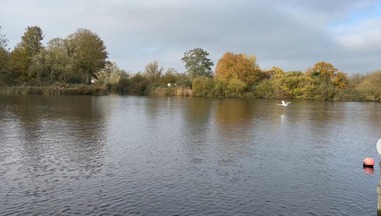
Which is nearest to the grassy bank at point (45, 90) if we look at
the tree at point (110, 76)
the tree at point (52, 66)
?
the tree at point (52, 66)

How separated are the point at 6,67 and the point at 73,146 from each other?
174 feet

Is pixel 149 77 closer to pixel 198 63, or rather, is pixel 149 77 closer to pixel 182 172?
pixel 198 63

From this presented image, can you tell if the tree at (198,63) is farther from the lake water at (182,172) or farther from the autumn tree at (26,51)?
the lake water at (182,172)

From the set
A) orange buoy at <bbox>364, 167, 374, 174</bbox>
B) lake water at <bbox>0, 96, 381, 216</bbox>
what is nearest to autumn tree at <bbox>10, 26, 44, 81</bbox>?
lake water at <bbox>0, 96, 381, 216</bbox>

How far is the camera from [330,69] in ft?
249

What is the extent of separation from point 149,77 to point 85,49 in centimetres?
1708

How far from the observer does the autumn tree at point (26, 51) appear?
2549 inches

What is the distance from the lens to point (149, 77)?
8262 centimetres

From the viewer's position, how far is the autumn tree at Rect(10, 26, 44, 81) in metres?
64.8

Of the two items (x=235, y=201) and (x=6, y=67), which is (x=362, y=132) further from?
(x=6, y=67)

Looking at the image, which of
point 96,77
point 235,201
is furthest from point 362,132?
point 96,77

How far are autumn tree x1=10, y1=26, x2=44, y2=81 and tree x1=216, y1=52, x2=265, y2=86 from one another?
35584 millimetres

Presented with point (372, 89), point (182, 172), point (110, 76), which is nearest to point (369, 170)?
point (182, 172)

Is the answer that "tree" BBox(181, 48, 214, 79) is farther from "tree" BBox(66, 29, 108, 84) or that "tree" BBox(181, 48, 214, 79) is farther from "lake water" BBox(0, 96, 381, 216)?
"lake water" BBox(0, 96, 381, 216)
